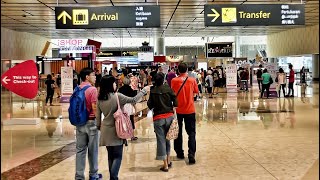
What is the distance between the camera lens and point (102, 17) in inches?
463

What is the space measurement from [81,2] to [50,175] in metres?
11.3

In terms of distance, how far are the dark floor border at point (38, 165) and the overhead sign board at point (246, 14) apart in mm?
5834

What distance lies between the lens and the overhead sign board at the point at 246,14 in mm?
12211

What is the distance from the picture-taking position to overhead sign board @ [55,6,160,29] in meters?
11.8

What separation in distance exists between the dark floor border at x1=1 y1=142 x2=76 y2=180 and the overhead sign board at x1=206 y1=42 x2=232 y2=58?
20.0 meters

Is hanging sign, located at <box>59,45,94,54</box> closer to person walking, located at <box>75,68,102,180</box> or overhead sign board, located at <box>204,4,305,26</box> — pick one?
overhead sign board, located at <box>204,4,305,26</box>

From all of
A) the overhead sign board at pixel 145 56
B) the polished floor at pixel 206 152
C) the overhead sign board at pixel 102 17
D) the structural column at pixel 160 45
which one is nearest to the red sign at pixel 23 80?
the polished floor at pixel 206 152

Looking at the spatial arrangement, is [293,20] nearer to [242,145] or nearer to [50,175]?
[242,145]

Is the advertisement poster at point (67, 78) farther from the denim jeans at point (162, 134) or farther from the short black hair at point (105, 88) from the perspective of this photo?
the short black hair at point (105, 88)

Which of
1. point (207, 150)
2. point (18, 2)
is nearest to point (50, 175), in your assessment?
point (207, 150)

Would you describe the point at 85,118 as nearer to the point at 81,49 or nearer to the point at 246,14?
the point at 246,14

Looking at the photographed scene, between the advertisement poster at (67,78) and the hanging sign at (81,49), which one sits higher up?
the hanging sign at (81,49)

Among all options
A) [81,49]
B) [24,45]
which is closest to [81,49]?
[81,49]

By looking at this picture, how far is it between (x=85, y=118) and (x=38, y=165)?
1.90 meters
